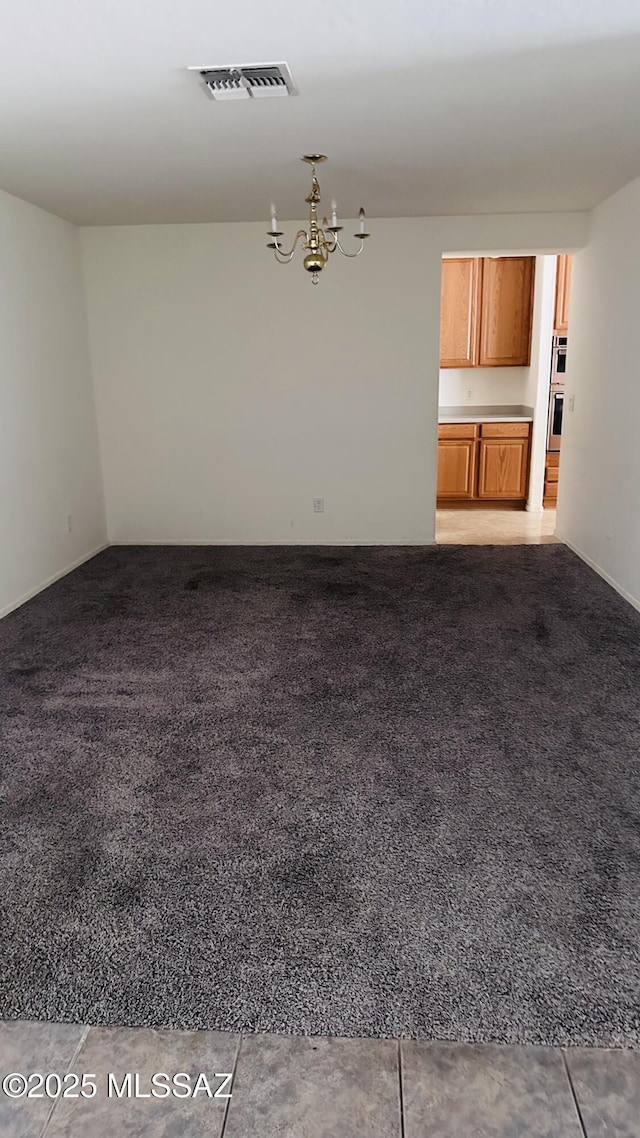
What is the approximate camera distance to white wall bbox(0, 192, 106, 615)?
445 cm

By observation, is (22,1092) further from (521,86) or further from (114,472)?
(114,472)

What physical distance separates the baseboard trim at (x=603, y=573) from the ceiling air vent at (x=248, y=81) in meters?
3.15

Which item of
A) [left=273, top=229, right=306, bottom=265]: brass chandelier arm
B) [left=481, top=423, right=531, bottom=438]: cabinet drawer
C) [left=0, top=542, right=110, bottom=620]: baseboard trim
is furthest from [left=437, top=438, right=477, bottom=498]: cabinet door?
[left=0, top=542, right=110, bottom=620]: baseboard trim

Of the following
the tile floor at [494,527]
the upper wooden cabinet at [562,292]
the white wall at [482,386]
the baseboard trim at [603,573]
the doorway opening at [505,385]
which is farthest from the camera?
the white wall at [482,386]

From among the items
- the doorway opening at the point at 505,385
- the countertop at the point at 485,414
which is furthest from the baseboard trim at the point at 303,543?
the countertop at the point at 485,414

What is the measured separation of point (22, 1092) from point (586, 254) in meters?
5.52

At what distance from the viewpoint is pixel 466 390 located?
7461 mm

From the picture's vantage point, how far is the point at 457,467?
7.08 m

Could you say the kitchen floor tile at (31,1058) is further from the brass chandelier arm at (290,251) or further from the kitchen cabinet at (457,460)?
the kitchen cabinet at (457,460)

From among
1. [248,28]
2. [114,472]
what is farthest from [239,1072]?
[114,472]

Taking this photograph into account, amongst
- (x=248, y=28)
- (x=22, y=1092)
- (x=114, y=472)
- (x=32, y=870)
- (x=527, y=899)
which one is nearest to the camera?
(x=22, y=1092)

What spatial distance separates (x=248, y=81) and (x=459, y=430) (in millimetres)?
4601

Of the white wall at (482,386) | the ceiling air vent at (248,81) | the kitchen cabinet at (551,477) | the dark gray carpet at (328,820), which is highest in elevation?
the ceiling air vent at (248,81)

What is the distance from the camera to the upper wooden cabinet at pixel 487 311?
682cm
